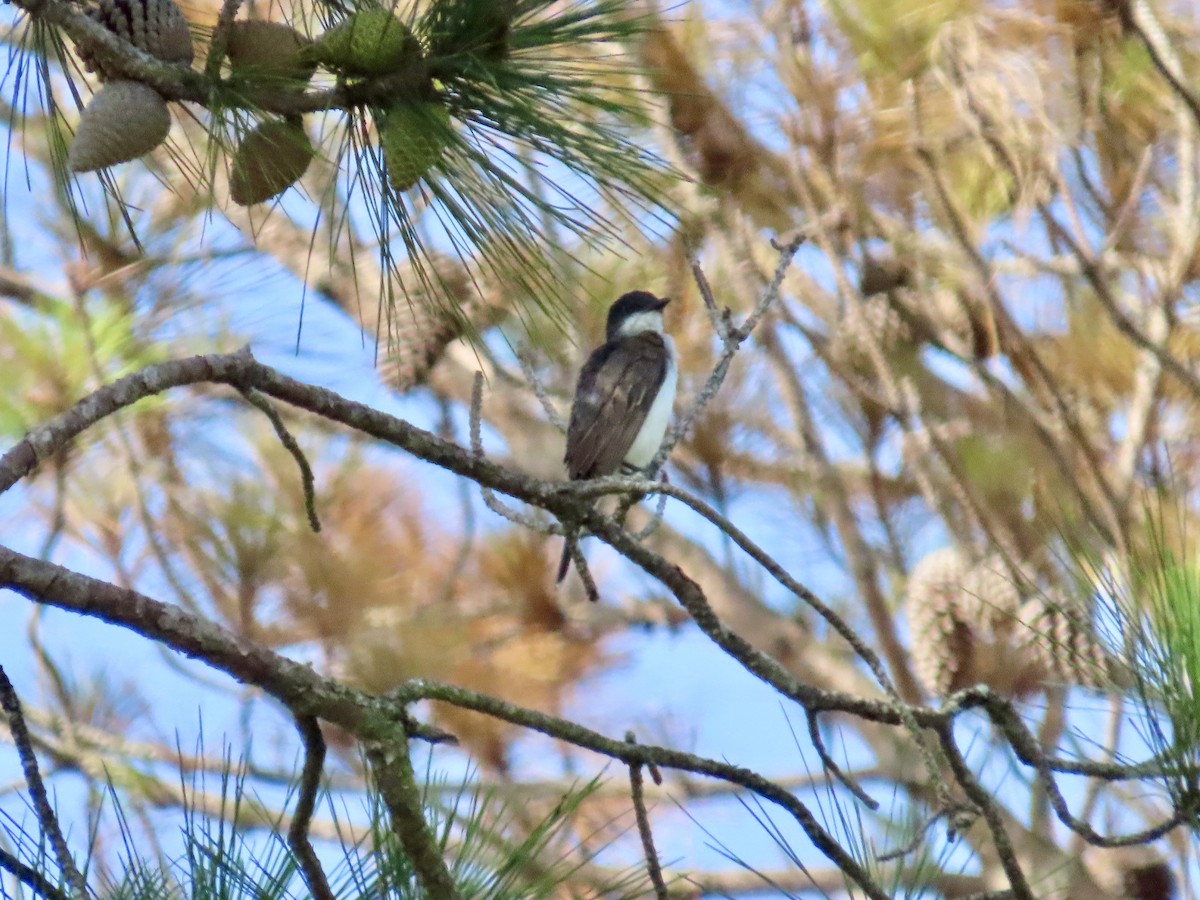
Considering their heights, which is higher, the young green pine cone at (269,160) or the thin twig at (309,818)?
the young green pine cone at (269,160)

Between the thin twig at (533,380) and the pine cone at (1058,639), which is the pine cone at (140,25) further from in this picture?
the pine cone at (1058,639)

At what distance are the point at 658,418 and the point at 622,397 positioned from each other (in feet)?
0.57

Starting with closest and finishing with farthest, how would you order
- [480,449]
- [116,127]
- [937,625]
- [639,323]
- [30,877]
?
[30,877] → [116,127] → [480,449] → [937,625] → [639,323]

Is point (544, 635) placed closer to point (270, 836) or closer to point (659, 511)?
point (659, 511)

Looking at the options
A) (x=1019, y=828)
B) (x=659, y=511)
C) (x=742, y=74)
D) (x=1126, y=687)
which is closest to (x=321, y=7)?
(x=659, y=511)

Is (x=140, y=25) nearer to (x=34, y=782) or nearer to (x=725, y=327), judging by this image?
(x=34, y=782)

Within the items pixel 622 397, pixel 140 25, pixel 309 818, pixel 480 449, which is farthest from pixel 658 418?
pixel 309 818

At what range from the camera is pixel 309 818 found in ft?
4.26

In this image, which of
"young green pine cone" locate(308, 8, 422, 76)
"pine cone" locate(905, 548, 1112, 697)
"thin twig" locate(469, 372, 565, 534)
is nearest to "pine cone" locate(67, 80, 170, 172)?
"young green pine cone" locate(308, 8, 422, 76)

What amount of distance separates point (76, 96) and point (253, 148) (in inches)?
11.5

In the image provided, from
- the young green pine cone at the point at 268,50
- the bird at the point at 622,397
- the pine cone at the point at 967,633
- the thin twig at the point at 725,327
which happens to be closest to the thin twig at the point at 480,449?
the thin twig at the point at 725,327

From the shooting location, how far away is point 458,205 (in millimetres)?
1647

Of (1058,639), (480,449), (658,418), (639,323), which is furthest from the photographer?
(639,323)

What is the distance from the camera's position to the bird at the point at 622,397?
418 centimetres
